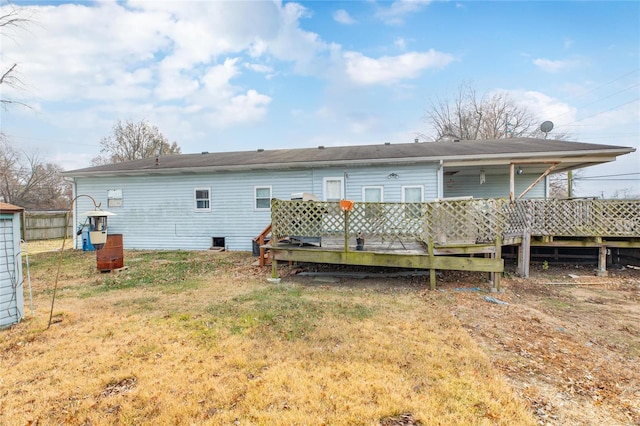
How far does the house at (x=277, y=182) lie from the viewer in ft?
32.0

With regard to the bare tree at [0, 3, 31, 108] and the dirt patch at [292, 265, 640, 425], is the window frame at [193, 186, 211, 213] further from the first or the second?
the bare tree at [0, 3, 31, 108]

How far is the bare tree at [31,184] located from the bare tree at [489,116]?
36456 mm

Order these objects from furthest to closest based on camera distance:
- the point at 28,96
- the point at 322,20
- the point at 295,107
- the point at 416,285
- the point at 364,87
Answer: the point at 295,107
the point at 364,87
the point at 322,20
the point at 28,96
the point at 416,285

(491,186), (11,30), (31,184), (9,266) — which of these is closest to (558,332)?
(9,266)

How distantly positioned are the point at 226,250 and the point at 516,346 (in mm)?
9844

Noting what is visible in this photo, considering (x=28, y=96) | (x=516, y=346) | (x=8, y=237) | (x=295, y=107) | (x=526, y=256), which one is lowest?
(x=516, y=346)

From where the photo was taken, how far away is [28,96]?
12.4 meters

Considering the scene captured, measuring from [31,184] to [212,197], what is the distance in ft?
93.5

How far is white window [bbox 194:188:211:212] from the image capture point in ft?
38.0

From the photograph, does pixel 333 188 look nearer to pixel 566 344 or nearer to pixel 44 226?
pixel 566 344

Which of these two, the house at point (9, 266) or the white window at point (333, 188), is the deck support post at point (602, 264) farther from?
the house at point (9, 266)

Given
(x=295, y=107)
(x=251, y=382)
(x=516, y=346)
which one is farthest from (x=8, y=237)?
(x=295, y=107)

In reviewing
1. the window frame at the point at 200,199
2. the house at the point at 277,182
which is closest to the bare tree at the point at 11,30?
the house at the point at 277,182

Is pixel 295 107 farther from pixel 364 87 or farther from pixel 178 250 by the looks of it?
pixel 178 250
